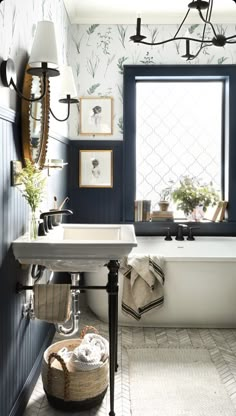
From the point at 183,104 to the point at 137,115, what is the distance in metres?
0.51

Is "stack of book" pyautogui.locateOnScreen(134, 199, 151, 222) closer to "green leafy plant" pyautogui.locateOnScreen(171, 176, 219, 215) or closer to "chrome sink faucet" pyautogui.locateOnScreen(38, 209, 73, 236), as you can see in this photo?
"green leafy plant" pyautogui.locateOnScreen(171, 176, 219, 215)

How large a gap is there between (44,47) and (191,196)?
8.68 feet

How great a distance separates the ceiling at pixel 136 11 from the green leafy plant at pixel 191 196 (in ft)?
5.30

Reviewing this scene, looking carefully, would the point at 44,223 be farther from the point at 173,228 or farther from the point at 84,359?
the point at 173,228

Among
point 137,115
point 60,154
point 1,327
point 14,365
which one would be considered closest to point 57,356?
point 14,365

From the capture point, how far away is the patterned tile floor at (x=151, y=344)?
7.75 ft

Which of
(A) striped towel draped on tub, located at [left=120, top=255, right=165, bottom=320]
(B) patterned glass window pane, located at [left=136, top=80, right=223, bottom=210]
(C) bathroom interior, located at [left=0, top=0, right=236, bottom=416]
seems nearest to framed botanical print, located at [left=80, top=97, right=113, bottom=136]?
(C) bathroom interior, located at [left=0, top=0, right=236, bottom=416]

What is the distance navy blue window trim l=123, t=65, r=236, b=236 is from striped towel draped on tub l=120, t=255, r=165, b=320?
41.7 inches

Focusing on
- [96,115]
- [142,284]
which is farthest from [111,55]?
[142,284]

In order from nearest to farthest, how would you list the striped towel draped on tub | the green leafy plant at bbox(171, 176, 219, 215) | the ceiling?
the striped towel draped on tub, the ceiling, the green leafy plant at bbox(171, 176, 219, 215)

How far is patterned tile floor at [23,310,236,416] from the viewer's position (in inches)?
93.0

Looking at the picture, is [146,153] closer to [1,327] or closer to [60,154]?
[60,154]

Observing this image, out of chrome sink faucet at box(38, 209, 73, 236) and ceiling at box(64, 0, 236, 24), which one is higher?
ceiling at box(64, 0, 236, 24)

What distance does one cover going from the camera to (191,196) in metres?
4.48
